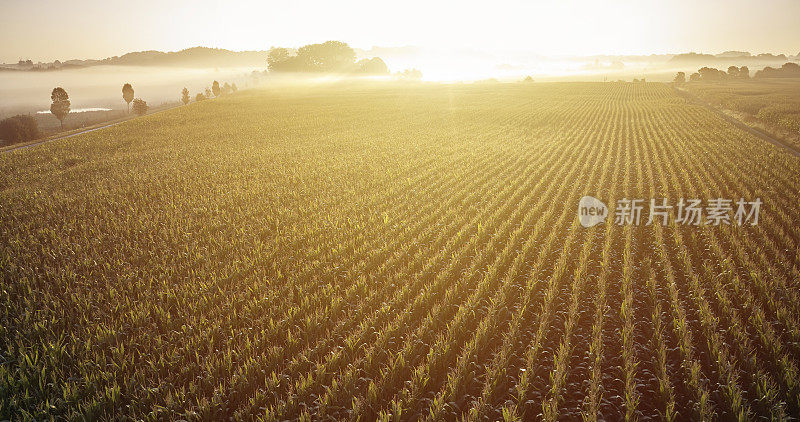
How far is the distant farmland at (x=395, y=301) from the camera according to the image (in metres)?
5.22

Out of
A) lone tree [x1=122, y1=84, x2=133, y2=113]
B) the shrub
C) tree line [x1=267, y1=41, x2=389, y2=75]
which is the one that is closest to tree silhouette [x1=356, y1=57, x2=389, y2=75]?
tree line [x1=267, y1=41, x2=389, y2=75]

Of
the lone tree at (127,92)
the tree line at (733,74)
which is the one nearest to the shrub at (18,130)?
the lone tree at (127,92)

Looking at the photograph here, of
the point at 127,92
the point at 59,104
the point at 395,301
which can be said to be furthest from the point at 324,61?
Answer: the point at 395,301

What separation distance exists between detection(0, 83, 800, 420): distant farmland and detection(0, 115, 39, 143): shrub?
37430mm

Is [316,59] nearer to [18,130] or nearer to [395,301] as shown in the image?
[18,130]

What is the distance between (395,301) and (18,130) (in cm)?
5958

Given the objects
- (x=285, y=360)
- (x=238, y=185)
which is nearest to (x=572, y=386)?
(x=285, y=360)

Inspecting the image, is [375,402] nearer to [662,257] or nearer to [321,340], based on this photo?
[321,340]

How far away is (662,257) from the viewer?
943 cm

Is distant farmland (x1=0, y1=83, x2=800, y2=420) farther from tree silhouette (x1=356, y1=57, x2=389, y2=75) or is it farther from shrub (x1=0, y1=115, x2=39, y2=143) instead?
tree silhouette (x1=356, y1=57, x2=389, y2=75)

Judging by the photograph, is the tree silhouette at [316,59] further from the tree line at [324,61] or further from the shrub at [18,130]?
the shrub at [18,130]

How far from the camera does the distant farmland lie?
522 cm

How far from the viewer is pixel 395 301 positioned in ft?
24.7

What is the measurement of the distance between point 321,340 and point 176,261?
5.49 m
